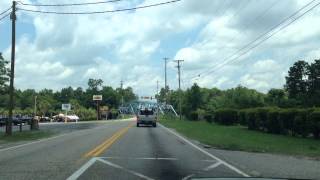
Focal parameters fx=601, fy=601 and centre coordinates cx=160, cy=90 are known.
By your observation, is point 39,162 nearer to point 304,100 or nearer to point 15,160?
point 15,160

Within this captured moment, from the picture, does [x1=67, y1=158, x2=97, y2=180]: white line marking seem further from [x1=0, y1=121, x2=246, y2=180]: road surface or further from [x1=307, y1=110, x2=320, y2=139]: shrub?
[x1=307, y1=110, x2=320, y2=139]: shrub

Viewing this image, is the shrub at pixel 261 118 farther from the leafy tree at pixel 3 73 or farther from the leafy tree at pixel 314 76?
the leafy tree at pixel 314 76

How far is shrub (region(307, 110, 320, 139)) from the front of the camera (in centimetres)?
3141

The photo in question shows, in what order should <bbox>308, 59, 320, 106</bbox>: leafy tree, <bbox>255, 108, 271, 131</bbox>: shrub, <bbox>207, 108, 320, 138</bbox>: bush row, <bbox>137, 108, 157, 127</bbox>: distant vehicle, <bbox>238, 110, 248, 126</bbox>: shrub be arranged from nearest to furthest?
<bbox>207, 108, 320, 138</bbox>: bush row, <bbox>255, 108, 271, 131</bbox>: shrub, <bbox>238, 110, 248, 126</bbox>: shrub, <bbox>137, 108, 157, 127</bbox>: distant vehicle, <bbox>308, 59, 320, 106</bbox>: leafy tree

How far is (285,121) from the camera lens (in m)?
37.6

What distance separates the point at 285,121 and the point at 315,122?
5.88 metres

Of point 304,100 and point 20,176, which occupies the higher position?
point 304,100

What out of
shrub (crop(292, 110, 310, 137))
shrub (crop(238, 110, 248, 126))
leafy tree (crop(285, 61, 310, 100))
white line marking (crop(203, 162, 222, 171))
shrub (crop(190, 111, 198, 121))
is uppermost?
leafy tree (crop(285, 61, 310, 100))

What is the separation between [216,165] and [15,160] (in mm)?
6724

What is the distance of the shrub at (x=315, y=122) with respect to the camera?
103ft

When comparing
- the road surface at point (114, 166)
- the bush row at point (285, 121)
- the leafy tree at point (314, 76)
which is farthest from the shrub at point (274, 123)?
the leafy tree at point (314, 76)

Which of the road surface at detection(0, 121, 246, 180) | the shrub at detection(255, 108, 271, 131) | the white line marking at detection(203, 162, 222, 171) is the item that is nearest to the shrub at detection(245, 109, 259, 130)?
the shrub at detection(255, 108, 271, 131)

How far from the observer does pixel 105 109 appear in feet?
552

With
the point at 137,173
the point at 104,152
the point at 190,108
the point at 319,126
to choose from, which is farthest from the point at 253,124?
the point at 190,108
